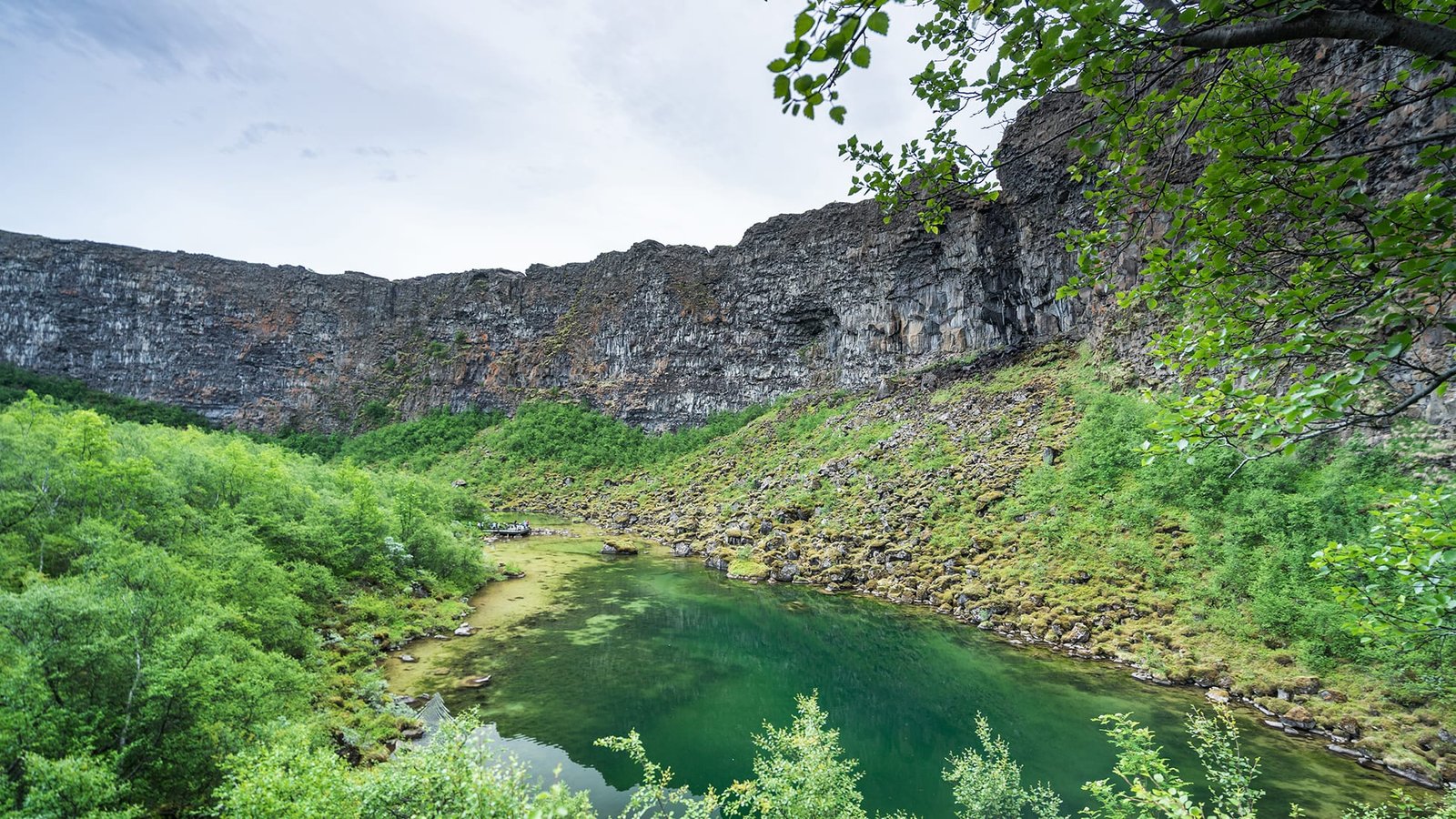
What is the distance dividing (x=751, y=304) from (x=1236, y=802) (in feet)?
172

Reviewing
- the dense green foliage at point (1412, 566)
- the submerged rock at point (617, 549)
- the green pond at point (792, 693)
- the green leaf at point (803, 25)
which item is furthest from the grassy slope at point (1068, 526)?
the green leaf at point (803, 25)

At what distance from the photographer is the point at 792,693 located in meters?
15.4

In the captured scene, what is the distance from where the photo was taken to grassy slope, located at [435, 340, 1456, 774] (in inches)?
517

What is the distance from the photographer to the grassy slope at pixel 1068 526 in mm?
13125

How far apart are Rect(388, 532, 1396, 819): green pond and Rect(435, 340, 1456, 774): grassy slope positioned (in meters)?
1.58

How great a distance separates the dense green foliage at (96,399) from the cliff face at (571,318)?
2.13m

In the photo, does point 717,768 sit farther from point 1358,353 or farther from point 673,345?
point 673,345

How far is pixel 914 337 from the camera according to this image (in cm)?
4494

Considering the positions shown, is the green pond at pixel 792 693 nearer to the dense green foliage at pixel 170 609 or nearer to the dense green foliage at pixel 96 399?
the dense green foliage at pixel 170 609

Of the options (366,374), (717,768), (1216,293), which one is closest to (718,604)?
(717,768)

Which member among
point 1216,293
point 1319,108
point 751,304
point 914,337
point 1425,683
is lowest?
point 1425,683

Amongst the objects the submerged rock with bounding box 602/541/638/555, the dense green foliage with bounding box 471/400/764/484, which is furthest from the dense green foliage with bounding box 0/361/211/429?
the submerged rock with bounding box 602/541/638/555

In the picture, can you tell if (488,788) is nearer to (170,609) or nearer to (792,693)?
(170,609)

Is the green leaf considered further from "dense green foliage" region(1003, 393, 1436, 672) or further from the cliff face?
the cliff face
